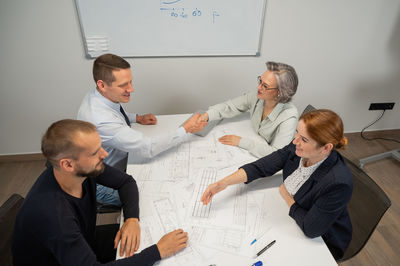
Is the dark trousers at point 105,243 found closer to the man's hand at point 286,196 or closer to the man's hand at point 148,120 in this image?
the man's hand at point 148,120

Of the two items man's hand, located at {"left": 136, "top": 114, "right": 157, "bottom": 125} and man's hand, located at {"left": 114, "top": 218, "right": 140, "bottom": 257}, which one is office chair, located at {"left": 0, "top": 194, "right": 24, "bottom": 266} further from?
man's hand, located at {"left": 136, "top": 114, "right": 157, "bottom": 125}

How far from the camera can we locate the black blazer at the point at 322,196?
1.08m

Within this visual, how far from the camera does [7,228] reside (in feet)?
3.46

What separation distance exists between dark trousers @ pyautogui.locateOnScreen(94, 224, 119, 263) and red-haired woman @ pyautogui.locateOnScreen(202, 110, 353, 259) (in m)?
0.61

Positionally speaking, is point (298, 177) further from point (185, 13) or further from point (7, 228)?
point (185, 13)

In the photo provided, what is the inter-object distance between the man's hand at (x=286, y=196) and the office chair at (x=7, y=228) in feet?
4.11

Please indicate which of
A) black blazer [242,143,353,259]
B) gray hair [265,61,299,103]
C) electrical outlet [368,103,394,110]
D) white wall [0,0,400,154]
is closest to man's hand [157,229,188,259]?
black blazer [242,143,353,259]

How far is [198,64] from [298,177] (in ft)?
5.35

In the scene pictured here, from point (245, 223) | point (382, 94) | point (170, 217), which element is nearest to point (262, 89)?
point (245, 223)

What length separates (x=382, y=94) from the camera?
3.01 meters

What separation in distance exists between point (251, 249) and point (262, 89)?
1.09m

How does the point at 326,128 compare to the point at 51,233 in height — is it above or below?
above

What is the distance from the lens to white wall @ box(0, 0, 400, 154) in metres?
2.21

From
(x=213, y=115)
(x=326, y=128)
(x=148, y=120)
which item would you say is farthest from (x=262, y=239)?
(x=148, y=120)
